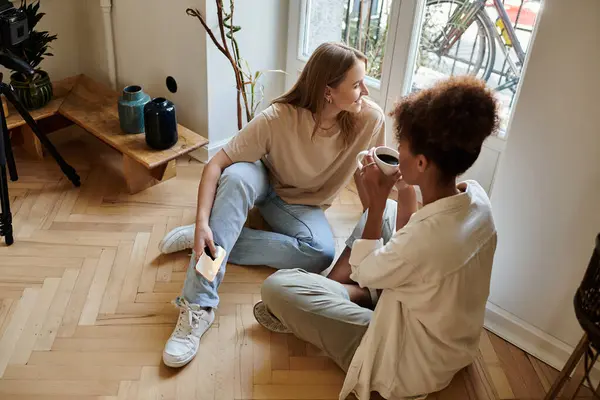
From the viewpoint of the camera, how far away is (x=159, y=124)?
7.32ft

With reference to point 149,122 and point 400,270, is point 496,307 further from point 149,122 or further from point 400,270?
point 149,122

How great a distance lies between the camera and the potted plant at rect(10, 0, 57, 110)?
7.59ft

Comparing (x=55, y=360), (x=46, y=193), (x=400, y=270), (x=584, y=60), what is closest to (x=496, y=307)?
(x=400, y=270)

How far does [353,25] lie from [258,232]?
1.04 meters

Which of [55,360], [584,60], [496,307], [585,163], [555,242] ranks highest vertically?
[584,60]

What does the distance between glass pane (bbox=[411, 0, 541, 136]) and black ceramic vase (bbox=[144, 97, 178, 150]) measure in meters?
0.94

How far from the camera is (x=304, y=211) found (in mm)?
2033

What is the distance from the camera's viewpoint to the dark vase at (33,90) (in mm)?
2375

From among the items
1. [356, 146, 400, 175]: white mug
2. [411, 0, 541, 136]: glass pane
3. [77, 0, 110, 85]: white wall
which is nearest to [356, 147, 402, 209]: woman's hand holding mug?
[356, 146, 400, 175]: white mug

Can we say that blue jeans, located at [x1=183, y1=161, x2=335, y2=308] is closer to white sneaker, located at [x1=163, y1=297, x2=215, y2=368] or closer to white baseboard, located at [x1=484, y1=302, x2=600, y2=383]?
white sneaker, located at [x1=163, y1=297, x2=215, y2=368]

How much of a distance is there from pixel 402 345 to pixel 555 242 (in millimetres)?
534

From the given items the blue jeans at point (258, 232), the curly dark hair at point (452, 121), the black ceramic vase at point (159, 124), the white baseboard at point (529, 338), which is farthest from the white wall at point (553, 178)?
the black ceramic vase at point (159, 124)

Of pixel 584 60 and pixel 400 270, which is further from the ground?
pixel 584 60

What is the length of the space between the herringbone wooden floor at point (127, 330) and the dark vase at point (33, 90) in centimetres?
40
